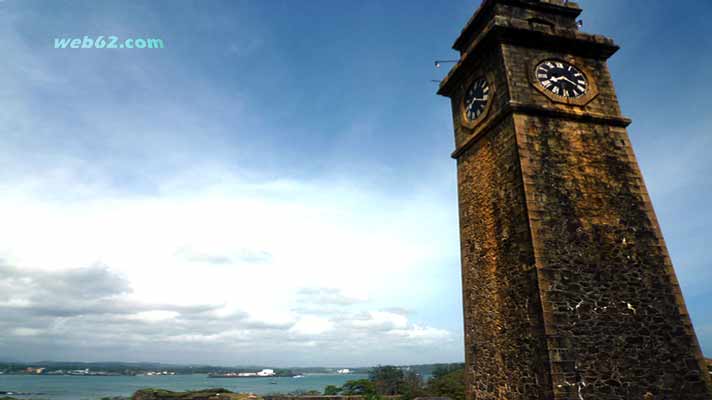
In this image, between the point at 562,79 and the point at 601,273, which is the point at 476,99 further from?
the point at 601,273

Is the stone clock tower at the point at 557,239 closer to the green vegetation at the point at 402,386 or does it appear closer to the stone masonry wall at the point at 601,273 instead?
the stone masonry wall at the point at 601,273

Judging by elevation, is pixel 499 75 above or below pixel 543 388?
above

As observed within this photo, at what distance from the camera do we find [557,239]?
9.39 metres

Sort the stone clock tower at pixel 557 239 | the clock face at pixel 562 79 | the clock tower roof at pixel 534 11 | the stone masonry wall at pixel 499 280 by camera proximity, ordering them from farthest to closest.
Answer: the clock tower roof at pixel 534 11 < the clock face at pixel 562 79 < the stone masonry wall at pixel 499 280 < the stone clock tower at pixel 557 239

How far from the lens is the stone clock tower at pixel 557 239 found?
338 inches

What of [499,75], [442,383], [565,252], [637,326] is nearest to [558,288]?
[565,252]

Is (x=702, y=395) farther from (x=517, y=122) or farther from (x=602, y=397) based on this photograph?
(x=517, y=122)

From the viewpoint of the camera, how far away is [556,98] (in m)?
11.3

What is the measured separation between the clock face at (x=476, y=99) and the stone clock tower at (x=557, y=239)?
0.20ft

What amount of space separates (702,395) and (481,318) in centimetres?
494

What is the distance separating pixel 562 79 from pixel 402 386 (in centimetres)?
5868

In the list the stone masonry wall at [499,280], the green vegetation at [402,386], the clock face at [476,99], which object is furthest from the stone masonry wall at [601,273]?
the green vegetation at [402,386]

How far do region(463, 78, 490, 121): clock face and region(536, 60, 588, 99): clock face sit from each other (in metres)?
1.58

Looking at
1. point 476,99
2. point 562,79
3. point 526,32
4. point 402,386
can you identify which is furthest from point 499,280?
point 402,386
